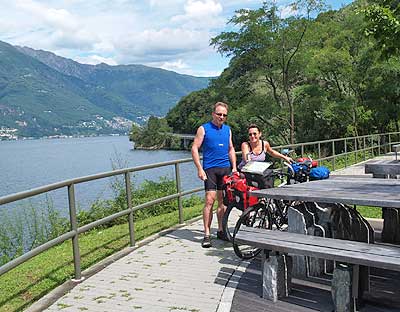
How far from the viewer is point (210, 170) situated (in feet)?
20.6

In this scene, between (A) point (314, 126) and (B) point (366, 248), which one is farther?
(A) point (314, 126)

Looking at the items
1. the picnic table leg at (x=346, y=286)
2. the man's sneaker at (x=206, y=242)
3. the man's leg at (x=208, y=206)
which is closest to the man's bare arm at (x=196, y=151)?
the man's leg at (x=208, y=206)

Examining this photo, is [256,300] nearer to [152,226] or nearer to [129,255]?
[129,255]

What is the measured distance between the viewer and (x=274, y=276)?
426 cm

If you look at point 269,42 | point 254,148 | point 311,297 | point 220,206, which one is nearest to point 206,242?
point 220,206

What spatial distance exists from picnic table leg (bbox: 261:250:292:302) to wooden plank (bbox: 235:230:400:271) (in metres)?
0.14

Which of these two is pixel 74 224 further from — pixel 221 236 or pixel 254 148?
pixel 254 148

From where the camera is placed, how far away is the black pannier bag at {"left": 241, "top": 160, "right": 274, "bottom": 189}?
5770mm

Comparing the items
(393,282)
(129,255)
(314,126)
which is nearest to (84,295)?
(129,255)

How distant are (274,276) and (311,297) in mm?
358

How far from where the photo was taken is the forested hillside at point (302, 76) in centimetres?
2261

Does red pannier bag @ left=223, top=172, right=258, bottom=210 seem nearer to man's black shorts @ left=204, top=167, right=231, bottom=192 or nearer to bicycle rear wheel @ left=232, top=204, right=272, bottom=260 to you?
bicycle rear wheel @ left=232, top=204, right=272, bottom=260

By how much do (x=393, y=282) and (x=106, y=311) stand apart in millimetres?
2515

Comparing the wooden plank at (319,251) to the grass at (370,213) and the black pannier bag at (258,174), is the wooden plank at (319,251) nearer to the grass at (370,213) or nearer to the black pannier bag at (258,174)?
the black pannier bag at (258,174)
